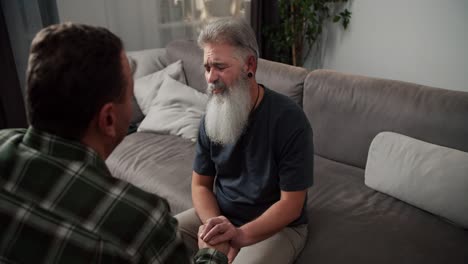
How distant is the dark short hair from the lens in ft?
1.97

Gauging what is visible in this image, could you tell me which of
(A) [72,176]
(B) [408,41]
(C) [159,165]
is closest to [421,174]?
(C) [159,165]

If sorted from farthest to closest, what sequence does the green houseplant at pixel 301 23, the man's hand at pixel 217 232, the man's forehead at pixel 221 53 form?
the green houseplant at pixel 301 23 → the man's forehead at pixel 221 53 → the man's hand at pixel 217 232

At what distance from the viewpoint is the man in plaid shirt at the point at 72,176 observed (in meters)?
0.58

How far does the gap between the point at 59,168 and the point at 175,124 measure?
1625mm

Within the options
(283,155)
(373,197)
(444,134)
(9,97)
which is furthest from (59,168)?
(9,97)

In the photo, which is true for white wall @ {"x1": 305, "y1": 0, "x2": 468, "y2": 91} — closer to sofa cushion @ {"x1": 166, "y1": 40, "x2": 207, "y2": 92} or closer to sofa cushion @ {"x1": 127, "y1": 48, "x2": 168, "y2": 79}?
sofa cushion @ {"x1": 166, "y1": 40, "x2": 207, "y2": 92}

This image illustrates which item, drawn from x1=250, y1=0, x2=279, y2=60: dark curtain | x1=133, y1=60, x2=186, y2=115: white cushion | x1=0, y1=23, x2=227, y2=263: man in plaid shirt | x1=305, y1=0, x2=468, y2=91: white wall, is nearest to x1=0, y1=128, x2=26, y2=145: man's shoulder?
x1=0, y1=23, x2=227, y2=263: man in plaid shirt

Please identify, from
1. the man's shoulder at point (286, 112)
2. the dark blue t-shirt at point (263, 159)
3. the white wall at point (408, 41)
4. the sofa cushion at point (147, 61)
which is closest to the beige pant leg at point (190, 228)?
the dark blue t-shirt at point (263, 159)

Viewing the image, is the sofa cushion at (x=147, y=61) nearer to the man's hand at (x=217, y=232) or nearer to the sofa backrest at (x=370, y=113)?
the sofa backrest at (x=370, y=113)

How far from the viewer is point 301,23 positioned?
314cm

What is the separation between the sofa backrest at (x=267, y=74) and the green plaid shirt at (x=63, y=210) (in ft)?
5.02

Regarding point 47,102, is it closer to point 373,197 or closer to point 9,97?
point 373,197

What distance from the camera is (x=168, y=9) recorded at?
297cm

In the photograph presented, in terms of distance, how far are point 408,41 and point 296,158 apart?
2026 mm
